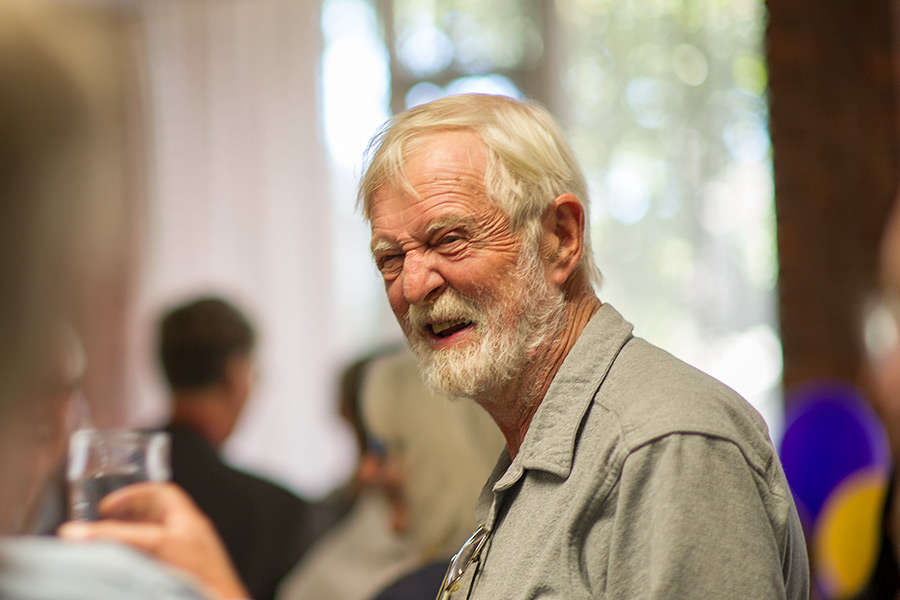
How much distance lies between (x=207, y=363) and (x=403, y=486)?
0.86 metres

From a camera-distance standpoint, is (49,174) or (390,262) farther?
(390,262)

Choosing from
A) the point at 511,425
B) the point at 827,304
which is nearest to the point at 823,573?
the point at 827,304

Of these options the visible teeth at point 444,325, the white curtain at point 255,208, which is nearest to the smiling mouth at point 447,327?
the visible teeth at point 444,325

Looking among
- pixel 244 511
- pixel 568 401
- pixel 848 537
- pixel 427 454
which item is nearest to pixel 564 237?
pixel 568 401

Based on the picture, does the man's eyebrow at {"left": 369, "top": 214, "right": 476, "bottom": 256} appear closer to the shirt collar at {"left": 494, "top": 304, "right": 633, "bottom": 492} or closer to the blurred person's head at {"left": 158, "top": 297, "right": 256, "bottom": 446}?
the shirt collar at {"left": 494, "top": 304, "right": 633, "bottom": 492}

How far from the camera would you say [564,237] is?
4.59 feet

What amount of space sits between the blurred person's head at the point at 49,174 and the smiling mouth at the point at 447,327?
0.95m

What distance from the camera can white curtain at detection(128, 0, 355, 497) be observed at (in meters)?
5.70

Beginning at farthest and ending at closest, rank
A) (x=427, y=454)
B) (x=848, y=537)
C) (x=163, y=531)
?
(x=848, y=537), (x=427, y=454), (x=163, y=531)

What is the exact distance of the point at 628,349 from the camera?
4.09ft

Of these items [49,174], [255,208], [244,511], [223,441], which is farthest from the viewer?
[255,208]

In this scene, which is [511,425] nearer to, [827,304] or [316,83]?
[827,304]

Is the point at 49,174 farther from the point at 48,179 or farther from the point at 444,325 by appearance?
the point at 444,325

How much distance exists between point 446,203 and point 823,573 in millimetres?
3257
